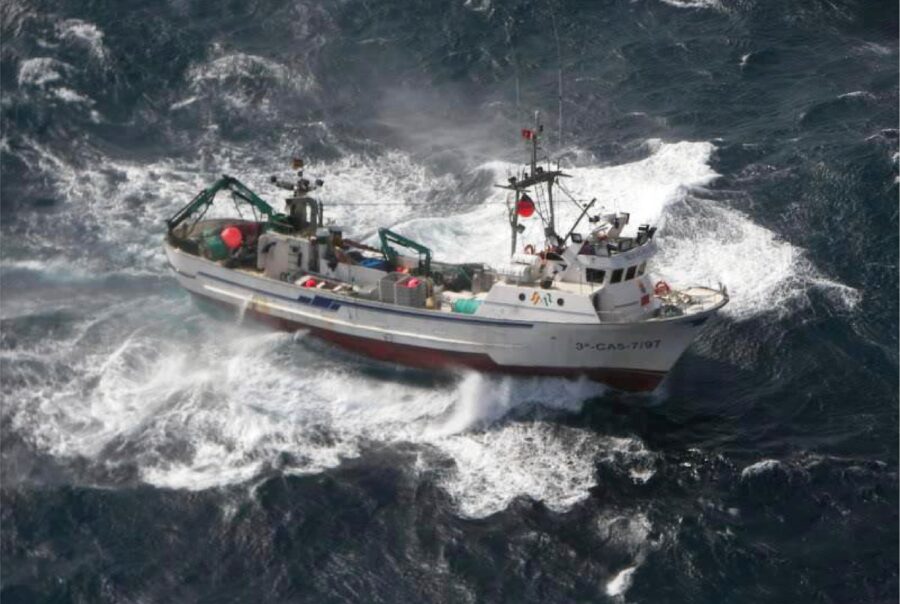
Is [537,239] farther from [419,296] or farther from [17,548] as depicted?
[17,548]

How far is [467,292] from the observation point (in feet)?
195

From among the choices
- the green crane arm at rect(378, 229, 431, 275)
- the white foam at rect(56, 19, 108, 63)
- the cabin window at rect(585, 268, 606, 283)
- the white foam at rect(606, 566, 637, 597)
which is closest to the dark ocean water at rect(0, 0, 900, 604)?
the white foam at rect(606, 566, 637, 597)

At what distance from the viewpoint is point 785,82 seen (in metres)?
75.2

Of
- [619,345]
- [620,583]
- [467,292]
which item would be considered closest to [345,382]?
[467,292]

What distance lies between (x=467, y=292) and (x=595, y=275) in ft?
24.1

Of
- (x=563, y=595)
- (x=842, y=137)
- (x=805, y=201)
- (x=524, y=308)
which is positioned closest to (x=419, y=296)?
(x=524, y=308)

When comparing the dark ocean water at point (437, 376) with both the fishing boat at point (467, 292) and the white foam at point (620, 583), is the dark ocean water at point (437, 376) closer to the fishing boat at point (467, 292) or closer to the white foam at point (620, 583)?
the white foam at point (620, 583)

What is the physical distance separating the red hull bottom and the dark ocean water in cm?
68

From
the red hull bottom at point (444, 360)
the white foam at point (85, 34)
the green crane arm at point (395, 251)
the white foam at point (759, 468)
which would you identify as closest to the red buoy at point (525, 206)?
the green crane arm at point (395, 251)

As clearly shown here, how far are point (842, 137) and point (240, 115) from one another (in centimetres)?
3692

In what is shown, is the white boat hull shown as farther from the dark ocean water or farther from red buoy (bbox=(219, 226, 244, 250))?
red buoy (bbox=(219, 226, 244, 250))

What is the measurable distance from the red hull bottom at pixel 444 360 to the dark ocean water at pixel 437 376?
68 centimetres

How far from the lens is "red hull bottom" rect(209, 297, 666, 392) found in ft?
184

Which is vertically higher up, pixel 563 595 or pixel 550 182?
pixel 550 182
